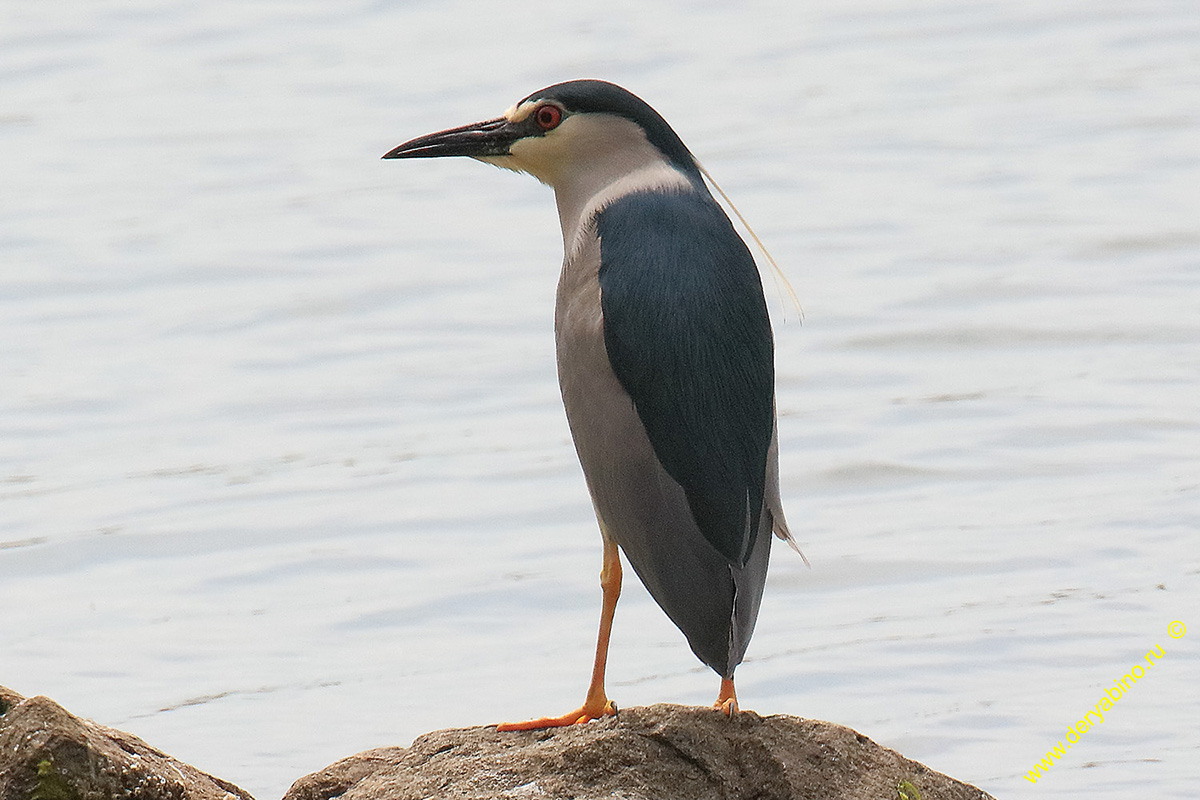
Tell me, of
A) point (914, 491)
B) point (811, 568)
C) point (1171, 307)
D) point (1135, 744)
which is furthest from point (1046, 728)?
point (1171, 307)

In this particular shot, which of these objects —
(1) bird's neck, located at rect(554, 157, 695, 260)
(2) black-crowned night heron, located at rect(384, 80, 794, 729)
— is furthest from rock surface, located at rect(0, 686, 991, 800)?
(1) bird's neck, located at rect(554, 157, 695, 260)

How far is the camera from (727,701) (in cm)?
503

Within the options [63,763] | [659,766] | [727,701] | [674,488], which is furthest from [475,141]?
[63,763]

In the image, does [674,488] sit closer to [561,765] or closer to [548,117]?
[561,765]

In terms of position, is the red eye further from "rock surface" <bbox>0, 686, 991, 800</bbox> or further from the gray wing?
"rock surface" <bbox>0, 686, 991, 800</bbox>

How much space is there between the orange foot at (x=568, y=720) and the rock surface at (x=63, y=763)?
0.82 meters

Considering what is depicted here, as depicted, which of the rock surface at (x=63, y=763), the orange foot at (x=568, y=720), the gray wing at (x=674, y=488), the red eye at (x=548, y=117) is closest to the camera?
the rock surface at (x=63, y=763)

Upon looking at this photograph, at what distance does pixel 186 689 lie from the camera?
812 cm

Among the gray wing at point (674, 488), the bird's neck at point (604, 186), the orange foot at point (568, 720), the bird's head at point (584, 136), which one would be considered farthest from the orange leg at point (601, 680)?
the bird's head at point (584, 136)

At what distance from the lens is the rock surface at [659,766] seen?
188 inches

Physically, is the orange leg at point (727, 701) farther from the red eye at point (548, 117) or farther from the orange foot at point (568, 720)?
the red eye at point (548, 117)

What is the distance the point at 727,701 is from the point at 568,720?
41 centimetres

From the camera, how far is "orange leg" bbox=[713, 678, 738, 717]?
499cm

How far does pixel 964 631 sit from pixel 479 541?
7.68ft
